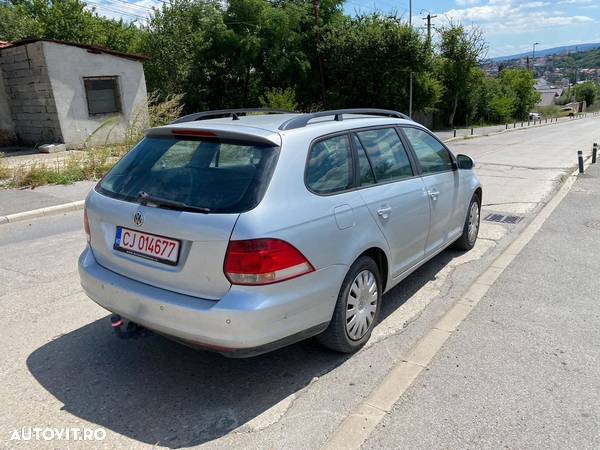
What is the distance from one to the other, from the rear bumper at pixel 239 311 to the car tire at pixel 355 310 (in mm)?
129

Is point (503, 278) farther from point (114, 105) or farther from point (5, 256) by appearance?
point (114, 105)

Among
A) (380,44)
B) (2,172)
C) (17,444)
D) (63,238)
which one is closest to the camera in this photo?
(17,444)

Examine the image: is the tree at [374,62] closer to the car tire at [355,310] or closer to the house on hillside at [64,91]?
the house on hillside at [64,91]

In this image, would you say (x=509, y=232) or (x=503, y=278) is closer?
(x=503, y=278)

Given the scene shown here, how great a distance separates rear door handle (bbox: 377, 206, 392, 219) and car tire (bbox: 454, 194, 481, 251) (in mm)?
2240

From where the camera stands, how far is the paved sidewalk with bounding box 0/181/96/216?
8.38 m

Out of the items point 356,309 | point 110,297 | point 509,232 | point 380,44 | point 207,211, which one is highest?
point 380,44

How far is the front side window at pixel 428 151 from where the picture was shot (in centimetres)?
459

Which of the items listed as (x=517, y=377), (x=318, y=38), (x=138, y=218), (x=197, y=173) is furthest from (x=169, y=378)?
(x=318, y=38)

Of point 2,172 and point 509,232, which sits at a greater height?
point 2,172

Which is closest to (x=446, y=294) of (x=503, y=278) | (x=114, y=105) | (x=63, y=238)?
(x=503, y=278)

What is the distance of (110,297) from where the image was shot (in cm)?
324

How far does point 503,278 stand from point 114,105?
1698 centimetres

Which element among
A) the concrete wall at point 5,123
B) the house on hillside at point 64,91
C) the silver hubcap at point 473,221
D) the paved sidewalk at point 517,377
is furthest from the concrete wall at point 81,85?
the paved sidewalk at point 517,377
